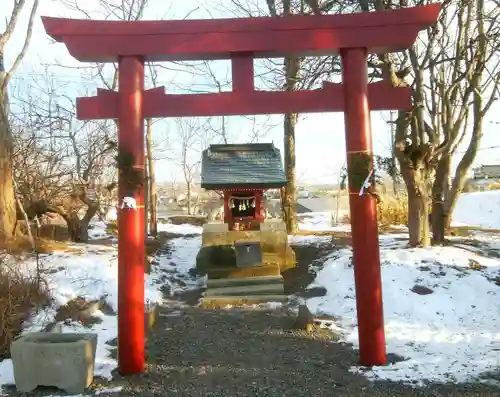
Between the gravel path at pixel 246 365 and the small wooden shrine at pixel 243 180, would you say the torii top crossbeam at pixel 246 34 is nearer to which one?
the gravel path at pixel 246 365

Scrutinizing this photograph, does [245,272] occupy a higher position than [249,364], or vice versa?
[245,272]

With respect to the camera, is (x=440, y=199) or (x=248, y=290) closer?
A: (x=248, y=290)

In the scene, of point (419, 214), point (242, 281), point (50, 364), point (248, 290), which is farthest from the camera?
point (419, 214)

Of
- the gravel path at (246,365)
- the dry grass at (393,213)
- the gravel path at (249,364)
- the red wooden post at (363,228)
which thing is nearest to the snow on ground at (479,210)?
the dry grass at (393,213)

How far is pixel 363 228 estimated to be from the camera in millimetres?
5375

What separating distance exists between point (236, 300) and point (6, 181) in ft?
18.3

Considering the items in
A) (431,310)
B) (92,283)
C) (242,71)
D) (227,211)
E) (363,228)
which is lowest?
(431,310)

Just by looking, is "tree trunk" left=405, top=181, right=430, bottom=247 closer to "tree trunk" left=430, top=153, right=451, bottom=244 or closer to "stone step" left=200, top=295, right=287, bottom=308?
"tree trunk" left=430, top=153, right=451, bottom=244

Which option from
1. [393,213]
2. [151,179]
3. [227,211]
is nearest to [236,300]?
[227,211]

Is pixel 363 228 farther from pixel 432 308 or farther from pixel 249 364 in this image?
pixel 432 308

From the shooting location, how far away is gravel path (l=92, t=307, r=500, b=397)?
4805mm

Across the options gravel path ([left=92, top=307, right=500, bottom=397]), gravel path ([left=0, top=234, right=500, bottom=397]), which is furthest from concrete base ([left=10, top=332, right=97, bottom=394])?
gravel path ([left=92, top=307, right=500, bottom=397])

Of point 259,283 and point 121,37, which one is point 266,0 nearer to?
point 259,283

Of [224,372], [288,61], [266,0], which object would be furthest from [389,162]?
[224,372]
